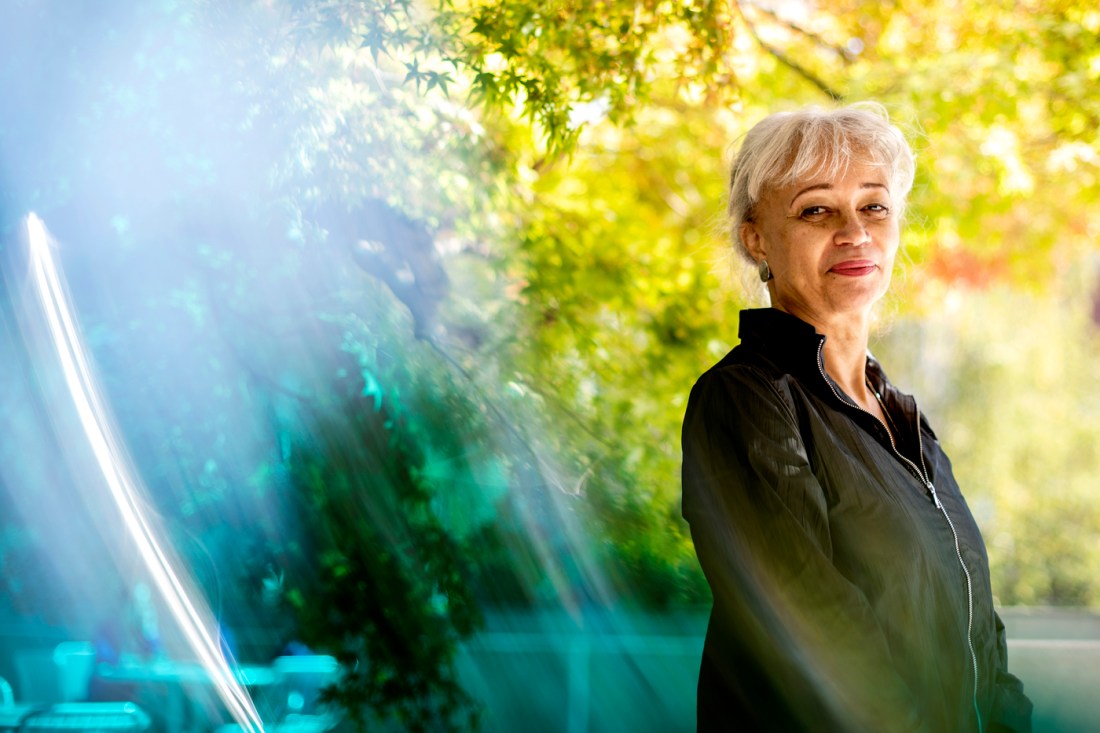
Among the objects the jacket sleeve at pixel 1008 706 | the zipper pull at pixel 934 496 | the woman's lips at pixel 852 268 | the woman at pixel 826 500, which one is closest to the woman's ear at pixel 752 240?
the woman at pixel 826 500

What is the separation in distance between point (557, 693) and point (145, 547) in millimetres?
1421

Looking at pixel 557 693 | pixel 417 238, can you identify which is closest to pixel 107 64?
pixel 417 238

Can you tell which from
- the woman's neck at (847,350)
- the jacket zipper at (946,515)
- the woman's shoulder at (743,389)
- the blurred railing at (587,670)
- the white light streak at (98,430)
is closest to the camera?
the woman's shoulder at (743,389)

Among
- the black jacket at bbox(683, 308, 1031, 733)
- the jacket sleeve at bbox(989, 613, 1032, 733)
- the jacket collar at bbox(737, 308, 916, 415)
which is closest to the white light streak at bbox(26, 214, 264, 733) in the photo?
the black jacket at bbox(683, 308, 1031, 733)

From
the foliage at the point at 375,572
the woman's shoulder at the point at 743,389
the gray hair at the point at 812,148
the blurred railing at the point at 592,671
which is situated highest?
the gray hair at the point at 812,148

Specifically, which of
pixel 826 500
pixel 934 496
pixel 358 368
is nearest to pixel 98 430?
pixel 358 368

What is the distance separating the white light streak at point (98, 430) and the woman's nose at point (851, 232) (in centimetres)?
168

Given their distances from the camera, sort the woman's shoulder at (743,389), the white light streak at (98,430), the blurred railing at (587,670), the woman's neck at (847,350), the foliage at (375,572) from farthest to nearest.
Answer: the blurred railing at (587,670) → the foliage at (375,572) → the white light streak at (98,430) → the woman's neck at (847,350) → the woman's shoulder at (743,389)

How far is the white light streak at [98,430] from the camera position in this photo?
210 centimetres

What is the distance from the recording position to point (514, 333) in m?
3.10

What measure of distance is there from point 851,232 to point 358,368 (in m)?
1.47

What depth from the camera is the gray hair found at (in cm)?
150

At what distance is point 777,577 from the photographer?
4.04ft

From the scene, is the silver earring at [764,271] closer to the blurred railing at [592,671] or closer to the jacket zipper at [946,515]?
the jacket zipper at [946,515]
